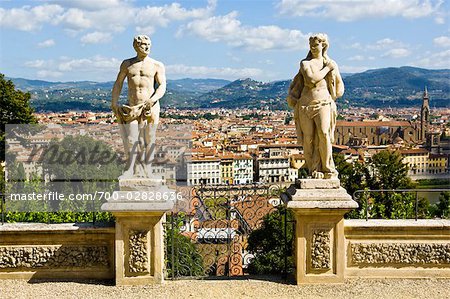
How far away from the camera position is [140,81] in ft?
19.7

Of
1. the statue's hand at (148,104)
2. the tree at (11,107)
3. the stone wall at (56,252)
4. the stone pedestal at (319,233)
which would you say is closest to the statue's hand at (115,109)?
the statue's hand at (148,104)

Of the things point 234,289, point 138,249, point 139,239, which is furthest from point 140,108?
point 234,289

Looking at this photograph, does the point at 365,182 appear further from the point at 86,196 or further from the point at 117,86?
the point at 117,86

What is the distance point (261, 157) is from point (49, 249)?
271 ft

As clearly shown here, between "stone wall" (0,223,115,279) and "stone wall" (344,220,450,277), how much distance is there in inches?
120

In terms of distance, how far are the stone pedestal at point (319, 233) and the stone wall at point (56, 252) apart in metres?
2.32

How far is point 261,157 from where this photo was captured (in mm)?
88375

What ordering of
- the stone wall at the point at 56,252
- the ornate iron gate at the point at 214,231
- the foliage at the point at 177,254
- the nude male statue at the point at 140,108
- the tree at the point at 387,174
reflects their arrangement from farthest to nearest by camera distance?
the tree at the point at 387,174, the ornate iron gate at the point at 214,231, the foliage at the point at 177,254, the stone wall at the point at 56,252, the nude male statue at the point at 140,108

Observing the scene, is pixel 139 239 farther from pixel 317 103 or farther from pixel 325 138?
pixel 317 103


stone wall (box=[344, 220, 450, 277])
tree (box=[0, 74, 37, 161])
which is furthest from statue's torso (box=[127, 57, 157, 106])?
tree (box=[0, 74, 37, 161])

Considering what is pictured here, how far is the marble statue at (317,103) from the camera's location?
5980mm

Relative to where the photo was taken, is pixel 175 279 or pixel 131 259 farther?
pixel 175 279

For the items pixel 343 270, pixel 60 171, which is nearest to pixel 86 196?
pixel 60 171

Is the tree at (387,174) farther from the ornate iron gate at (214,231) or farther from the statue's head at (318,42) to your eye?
the statue's head at (318,42)
